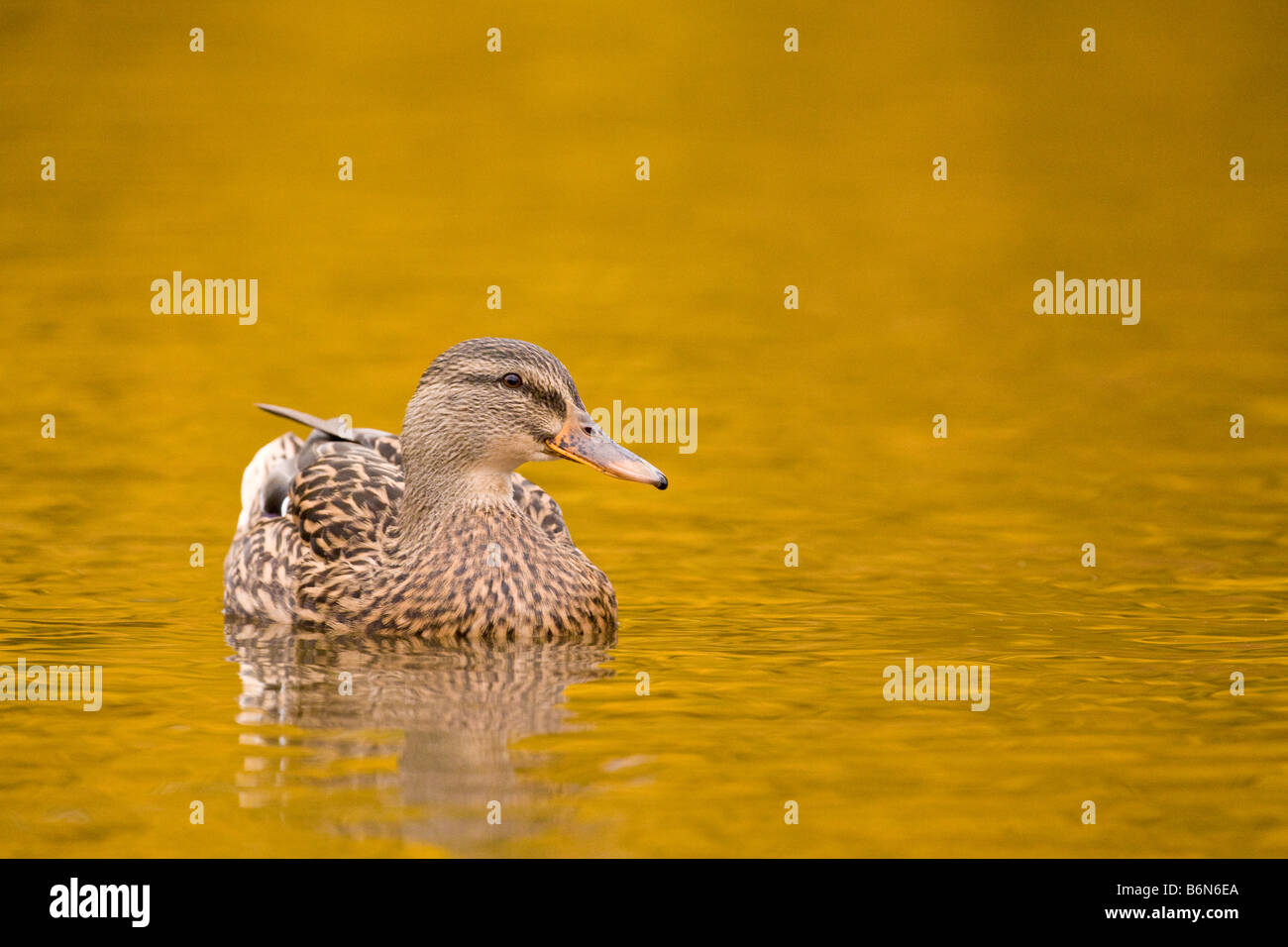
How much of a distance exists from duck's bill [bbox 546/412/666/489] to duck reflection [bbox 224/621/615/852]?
775 millimetres

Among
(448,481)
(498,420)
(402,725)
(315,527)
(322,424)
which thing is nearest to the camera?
(402,725)

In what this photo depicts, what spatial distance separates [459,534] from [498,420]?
21.6 inches

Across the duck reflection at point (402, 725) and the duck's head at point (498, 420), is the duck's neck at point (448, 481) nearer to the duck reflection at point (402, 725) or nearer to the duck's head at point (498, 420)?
the duck's head at point (498, 420)

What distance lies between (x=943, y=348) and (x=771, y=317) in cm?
169

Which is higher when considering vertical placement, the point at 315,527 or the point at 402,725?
the point at 315,527

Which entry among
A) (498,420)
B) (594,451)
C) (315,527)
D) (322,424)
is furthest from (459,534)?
(322,424)

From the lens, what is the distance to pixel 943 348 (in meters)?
16.4

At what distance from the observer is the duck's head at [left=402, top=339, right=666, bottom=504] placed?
953cm

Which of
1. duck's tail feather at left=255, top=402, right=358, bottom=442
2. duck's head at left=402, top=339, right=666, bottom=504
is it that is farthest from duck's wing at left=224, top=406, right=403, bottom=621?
duck's head at left=402, top=339, right=666, bottom=504

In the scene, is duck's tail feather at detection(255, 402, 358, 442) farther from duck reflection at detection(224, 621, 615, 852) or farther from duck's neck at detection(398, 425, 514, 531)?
duck reflection at detection(224, 621, 615, 852)

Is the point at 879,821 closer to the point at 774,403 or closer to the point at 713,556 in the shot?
the point at 713,556

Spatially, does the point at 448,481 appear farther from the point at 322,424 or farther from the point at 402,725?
the point at 402,725

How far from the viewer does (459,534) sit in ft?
31.6

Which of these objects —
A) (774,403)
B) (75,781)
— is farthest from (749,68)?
(75,781)
